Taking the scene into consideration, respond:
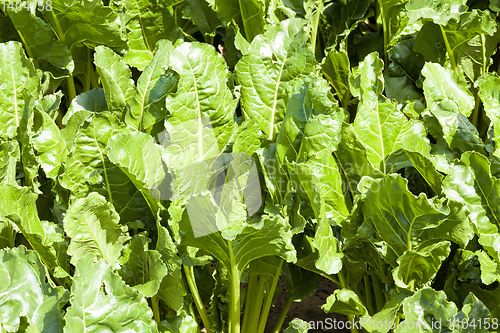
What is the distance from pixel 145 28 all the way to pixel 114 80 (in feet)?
1.02

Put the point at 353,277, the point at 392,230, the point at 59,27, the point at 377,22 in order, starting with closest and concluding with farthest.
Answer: the point at 392,230 → the point at 353,277 → the point at 59,27 → the point at 377,22

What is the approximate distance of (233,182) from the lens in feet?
3.15

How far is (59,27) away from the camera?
116cm

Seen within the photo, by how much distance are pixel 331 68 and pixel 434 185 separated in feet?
1.38

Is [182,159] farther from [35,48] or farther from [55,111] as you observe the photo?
[35,48]

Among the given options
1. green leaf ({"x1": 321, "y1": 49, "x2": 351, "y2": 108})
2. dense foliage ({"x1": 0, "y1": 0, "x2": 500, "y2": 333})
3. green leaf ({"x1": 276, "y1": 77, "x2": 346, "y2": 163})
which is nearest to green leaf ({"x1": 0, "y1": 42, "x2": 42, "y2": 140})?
dense foliage ({"x1": 0, "y1": 0, "x2": 500, "y2": 333})

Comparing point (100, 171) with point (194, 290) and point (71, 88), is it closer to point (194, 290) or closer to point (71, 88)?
point (194, 290)

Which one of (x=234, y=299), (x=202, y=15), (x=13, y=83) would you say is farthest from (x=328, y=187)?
(x=13, y=83)

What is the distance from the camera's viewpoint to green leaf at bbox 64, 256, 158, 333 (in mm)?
716

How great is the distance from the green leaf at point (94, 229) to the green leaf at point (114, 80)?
10.4 inches

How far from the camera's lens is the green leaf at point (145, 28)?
48.5 inches

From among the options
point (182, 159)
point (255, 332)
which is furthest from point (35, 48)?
point (255, 332)

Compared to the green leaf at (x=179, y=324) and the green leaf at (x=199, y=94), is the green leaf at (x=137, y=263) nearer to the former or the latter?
the green leaf at (x=179, y=324)

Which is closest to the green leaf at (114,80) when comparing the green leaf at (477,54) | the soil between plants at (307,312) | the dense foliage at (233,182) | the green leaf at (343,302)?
the dense foliage at (233,182)
